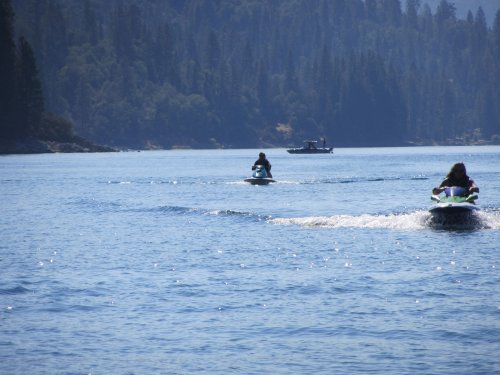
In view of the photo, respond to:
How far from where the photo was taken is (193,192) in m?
67.8

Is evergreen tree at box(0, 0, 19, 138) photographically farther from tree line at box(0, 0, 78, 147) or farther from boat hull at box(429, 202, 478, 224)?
boat hull at box(429, 202, 478, 224)

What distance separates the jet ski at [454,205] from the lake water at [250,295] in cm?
52

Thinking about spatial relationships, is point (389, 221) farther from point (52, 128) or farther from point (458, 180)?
point (52, 128)

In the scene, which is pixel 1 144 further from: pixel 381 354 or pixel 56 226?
pixel 381 354

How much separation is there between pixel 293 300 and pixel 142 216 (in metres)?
26.5

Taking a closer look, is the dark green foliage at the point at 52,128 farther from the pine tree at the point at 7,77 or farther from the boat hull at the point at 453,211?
the boat hull at the point at 453,211

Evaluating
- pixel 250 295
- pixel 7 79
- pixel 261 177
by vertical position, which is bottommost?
pixel 250 295

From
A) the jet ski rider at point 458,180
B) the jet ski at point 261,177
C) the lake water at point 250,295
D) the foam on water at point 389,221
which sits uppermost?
the jet ski rider at point 458,180

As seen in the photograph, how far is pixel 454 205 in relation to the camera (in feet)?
121

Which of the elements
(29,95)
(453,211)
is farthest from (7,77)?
(453,211)

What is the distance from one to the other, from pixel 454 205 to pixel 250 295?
1579cm

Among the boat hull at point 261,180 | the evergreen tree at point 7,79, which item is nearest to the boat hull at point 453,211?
the boat hull at point 261,180

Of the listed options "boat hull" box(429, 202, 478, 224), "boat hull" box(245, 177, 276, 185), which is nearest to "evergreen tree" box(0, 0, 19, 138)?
"boat hull" box(245, 177, 276, 185)

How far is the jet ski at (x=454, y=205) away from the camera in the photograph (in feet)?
121
